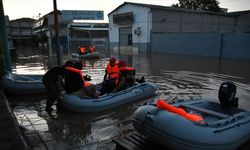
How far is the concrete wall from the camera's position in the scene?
17609 millimetres

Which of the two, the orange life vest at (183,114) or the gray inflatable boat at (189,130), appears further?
the orange life vest at (183,114)

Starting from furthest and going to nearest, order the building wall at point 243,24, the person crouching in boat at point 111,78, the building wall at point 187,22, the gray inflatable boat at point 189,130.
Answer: the building wall at point 243,24
the building wall at point 187,22
the person crouching in boat at point 111,78
the gray inflatable boat at point 189,130

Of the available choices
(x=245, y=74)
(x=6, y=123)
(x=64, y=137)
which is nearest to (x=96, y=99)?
(x=64, y=137)

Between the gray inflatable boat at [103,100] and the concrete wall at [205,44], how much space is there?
13441 mm

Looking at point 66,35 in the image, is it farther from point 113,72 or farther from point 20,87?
point 113,72

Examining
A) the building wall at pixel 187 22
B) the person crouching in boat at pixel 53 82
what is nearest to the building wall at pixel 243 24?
the building wall at pixel 187 22

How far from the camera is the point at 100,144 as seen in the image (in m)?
4.36

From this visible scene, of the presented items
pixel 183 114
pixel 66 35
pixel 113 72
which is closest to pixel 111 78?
pixel 113 72

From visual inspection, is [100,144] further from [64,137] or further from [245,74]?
[245,74]

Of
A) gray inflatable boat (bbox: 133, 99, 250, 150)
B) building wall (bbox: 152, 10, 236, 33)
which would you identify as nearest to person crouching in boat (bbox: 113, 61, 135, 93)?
gray inflatable boat (bbox: 133, 99, 250, 150)

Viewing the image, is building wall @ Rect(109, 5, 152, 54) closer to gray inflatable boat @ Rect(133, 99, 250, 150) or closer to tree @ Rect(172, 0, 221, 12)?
tree @ Rect(172, 0, 221, 12)

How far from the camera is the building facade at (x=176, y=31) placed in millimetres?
18812

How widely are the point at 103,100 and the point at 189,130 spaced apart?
3318 mm

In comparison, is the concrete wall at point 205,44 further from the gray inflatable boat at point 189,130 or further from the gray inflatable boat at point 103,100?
the gray inflatable boat at point 189,130
